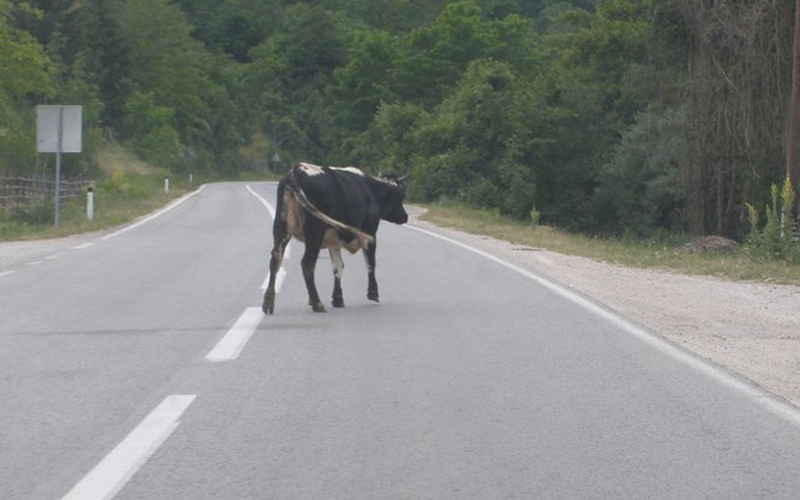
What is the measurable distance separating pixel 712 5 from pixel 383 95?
4135cm

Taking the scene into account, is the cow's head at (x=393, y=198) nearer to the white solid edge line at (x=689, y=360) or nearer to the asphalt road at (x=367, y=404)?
the asphalt road at (x=367, y=404)

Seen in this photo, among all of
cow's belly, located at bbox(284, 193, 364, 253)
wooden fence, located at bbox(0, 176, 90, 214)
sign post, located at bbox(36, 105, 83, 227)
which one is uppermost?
sign post, located at bbox(36, 105, 83, 227)

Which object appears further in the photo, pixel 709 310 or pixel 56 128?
pixel 56 128

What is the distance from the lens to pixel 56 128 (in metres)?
29.6

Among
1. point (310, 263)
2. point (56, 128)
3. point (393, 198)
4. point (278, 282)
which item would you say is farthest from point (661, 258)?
point (56, 128)

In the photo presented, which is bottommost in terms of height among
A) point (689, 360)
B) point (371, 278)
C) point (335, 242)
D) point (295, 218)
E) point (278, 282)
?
point (278, 282)

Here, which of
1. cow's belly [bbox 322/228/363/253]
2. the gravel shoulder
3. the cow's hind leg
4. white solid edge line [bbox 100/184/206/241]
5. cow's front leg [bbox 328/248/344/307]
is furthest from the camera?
white solid edge line [bbox 100/184/206/241]

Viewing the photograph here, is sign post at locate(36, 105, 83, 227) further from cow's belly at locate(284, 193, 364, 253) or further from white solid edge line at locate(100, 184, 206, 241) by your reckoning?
cow's belly at locate(284, 193, 364, 253)

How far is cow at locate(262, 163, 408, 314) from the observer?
40.4 feet

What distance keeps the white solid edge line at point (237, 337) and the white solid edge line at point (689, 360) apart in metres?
3.60

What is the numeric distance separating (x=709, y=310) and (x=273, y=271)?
5.12 metres

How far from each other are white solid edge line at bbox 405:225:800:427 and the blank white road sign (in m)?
16.7

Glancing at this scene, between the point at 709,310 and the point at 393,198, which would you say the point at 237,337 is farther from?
the point at 709,310

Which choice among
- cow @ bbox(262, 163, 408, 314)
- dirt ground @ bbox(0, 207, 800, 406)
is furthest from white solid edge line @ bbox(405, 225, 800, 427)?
cow @ bbox(262, 163, 408, 314)
